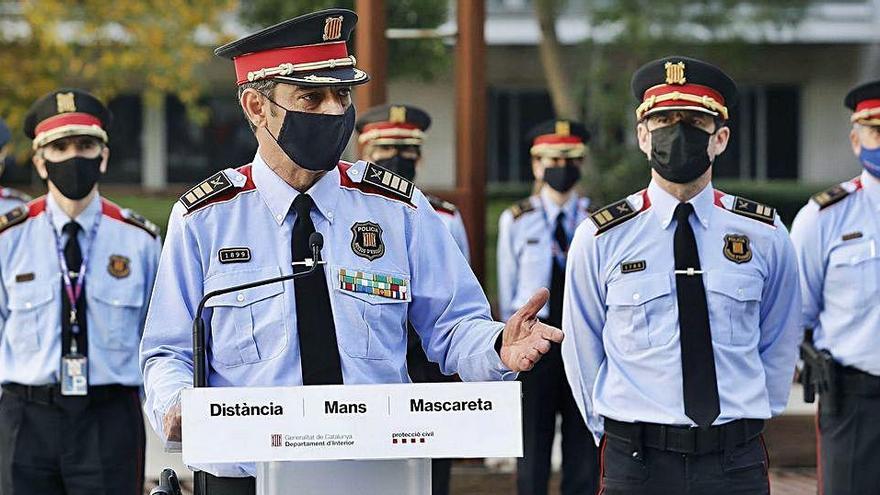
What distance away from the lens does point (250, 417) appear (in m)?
3.25

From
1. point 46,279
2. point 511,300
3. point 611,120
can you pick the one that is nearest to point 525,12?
point 611,120

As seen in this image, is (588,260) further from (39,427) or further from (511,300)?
(511,300)

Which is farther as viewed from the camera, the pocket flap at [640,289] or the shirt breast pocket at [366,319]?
the pocket flap at [640,289]

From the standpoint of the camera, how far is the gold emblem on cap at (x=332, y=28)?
3906mm

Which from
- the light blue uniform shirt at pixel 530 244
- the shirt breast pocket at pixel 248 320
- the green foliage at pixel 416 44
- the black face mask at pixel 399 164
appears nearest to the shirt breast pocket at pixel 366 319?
the shirt breast pocket at pixel 248 320

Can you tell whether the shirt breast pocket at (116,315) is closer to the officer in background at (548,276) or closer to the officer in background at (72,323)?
the officer in background at (72,323)

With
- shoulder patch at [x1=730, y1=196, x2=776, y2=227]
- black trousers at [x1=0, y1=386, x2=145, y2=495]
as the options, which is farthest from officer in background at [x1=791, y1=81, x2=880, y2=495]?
black trousers at [x1=0, y1=386, x2=145, y2=495]

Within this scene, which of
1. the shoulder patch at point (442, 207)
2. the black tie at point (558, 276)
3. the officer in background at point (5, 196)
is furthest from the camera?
the black tie at point (558, 276)

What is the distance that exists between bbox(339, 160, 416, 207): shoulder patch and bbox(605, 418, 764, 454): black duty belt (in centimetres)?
167

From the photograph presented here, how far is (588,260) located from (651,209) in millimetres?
301

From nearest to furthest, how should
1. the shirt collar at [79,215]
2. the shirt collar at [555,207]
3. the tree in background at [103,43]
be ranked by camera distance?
the shirt collar at [79,215]
the shirt collar at [555,207]
the tree in background at [103,43]

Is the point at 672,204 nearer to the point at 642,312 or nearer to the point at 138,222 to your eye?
the point at 642,312

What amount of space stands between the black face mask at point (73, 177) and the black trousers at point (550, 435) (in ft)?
9.62

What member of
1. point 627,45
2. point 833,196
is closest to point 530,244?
point 833,196
